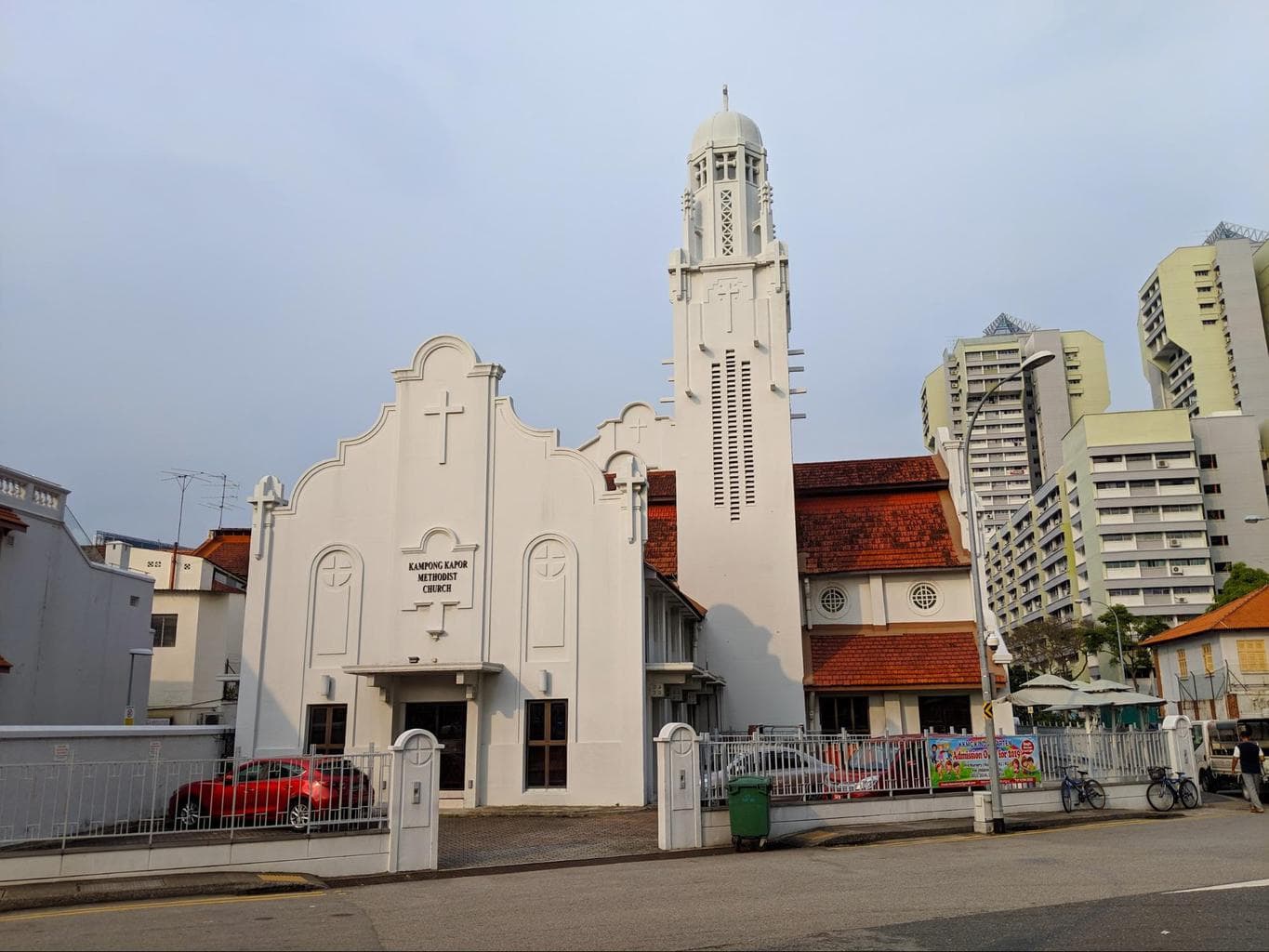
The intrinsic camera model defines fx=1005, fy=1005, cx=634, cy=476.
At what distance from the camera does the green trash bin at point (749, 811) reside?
1639 centimetres

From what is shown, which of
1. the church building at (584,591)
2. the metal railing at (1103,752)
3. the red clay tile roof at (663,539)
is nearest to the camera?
the metal railing at (1103,752)

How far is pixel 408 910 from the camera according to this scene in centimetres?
1141

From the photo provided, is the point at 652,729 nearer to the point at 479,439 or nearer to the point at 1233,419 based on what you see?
the point at 479,439

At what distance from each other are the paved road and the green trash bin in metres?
1.00

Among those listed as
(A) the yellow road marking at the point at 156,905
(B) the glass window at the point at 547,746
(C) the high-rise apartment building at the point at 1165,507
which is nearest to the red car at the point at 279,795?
(A) the yellow road marking at the point at 156,905

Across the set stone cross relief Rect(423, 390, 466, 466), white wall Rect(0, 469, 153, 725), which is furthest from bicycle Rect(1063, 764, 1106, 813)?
white wall Rect(0, 469, 153, 725)

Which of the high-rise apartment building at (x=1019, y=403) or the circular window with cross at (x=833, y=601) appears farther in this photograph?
the high-rise apartment building at (x=1019, y=403)

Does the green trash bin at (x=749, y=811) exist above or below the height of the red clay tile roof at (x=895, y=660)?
below

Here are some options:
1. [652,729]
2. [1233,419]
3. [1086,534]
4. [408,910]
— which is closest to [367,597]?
[652,729]

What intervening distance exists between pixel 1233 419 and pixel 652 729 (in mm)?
78172

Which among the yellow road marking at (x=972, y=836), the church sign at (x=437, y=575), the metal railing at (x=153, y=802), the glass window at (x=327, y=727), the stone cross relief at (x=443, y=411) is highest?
the stone cross relief at (x=443, y=411)

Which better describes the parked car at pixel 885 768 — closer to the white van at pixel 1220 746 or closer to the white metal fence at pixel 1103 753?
the white metal fence at pixel 1103 753

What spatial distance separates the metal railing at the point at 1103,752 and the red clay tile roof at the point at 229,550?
1477 inches

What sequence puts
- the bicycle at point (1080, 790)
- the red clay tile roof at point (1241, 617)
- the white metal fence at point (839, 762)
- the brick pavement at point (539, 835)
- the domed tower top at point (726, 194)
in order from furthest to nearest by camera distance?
1. the red clay tile roof at point (1241, 617)
2. the domed tower top at point (726, 194)
3. the bicycle at point (1080, 790)
4. the white metal fence at point (839, 762)
5. the brick pavement at point (539, 835)
